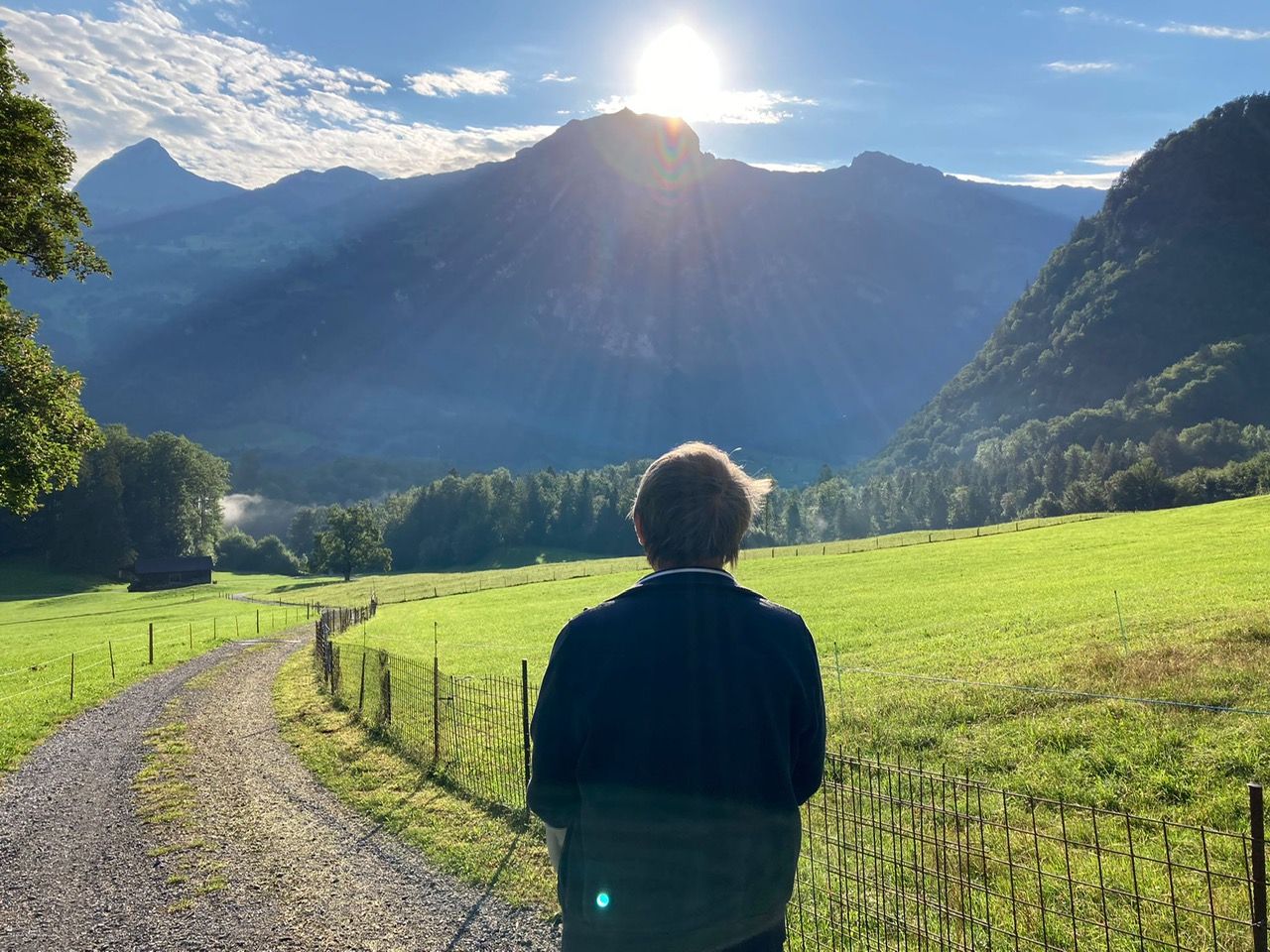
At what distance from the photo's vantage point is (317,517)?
154 metres

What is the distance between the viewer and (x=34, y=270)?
2109 cm

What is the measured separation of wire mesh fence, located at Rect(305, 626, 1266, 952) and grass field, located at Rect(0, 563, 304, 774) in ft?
50.6

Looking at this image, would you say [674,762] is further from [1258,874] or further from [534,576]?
[534,576]

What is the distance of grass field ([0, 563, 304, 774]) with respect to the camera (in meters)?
19.2

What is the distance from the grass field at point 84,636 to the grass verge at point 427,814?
20.3 ft

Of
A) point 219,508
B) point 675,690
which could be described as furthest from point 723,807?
point 219,508

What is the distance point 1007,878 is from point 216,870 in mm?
8589

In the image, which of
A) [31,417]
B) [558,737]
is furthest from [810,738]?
[31,417]

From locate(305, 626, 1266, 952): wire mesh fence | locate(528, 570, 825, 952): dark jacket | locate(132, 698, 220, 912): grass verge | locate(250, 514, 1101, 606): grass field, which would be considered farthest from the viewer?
locate(250, 514, 1101, 606): grass field

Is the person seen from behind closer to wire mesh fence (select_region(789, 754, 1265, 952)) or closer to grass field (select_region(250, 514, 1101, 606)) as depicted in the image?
wire mesh fence (select_region(789, 754, 1265, 952))

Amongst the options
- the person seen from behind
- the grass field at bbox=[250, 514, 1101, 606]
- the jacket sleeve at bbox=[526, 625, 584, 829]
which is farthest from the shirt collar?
the grass field at bbox=[250, 514, 1101, 606]

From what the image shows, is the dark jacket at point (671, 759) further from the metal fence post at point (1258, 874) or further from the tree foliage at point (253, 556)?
the tree foliage at point (253, 556)

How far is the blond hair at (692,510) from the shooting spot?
299cm

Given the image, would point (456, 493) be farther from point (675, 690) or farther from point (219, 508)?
point (675, 690)
